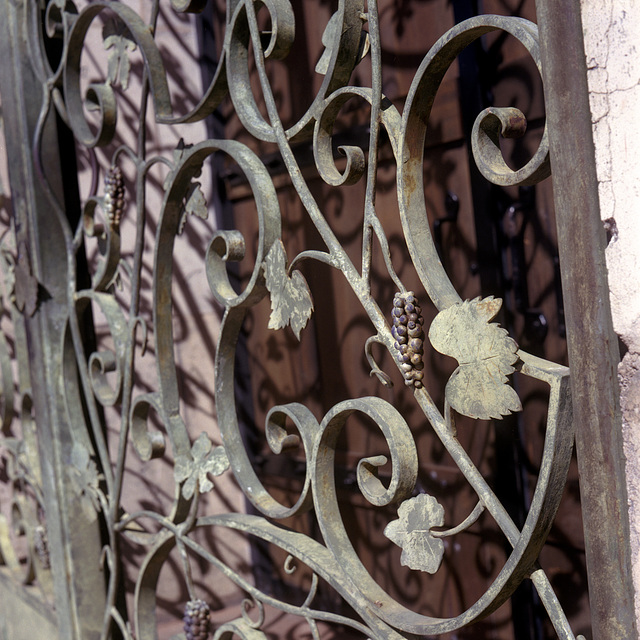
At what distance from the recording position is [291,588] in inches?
85.7

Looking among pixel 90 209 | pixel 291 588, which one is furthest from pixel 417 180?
pixel 291 588

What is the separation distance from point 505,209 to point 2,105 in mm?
987

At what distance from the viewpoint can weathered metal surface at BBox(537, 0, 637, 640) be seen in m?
0.50

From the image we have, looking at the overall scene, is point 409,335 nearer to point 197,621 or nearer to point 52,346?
point 197,621

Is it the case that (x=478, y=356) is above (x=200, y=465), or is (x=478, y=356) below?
above

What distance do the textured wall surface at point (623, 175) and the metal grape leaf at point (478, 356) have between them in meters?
0.07

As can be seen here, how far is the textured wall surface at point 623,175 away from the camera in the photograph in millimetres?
487

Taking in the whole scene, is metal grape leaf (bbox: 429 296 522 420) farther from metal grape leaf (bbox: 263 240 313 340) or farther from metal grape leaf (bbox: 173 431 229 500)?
metal grape leaf (bbox: 173 431 229 500)

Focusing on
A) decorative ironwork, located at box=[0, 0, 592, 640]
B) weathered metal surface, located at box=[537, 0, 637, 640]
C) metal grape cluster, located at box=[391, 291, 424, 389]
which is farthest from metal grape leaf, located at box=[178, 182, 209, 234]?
weathered metal surface, located at box=[537, 0, 637, 640]

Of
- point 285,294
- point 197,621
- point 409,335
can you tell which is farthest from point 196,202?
point 197,621

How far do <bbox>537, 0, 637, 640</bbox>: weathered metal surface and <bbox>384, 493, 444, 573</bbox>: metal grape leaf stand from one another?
0.13m

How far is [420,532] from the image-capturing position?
0.63 metres

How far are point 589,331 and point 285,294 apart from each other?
343mm

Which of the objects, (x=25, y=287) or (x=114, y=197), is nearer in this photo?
(x=114, y=197)
